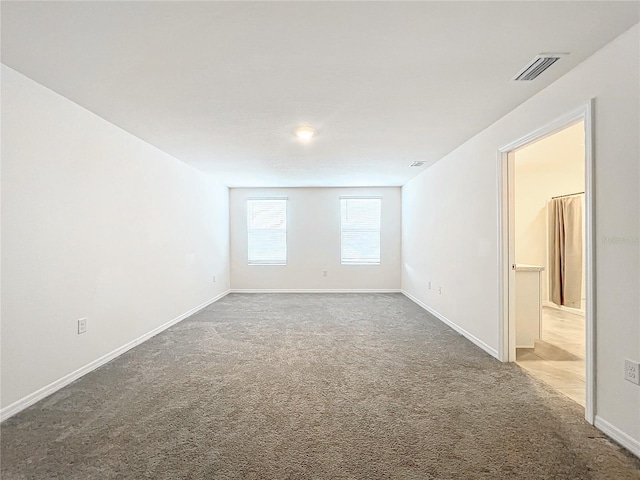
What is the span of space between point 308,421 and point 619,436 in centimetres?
183

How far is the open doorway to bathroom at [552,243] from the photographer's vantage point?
151 inches

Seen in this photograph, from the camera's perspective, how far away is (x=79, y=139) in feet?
9.89

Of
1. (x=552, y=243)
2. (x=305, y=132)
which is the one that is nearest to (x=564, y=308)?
(x=552, y=243)

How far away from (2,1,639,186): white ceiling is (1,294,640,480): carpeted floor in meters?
2.33

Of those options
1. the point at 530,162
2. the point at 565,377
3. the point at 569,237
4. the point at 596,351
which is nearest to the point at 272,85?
the point at 596,351

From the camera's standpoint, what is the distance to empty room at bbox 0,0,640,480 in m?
1.87

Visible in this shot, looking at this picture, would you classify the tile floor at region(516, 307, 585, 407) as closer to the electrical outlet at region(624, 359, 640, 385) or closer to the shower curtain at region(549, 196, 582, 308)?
the electrical outlet at region(624, 359, 640, 385)

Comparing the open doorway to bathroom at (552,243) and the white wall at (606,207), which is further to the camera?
the open doorway to bathroom at (552,243)

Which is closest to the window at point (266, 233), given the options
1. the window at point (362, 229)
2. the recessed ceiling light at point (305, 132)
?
the window at point (362, 229)

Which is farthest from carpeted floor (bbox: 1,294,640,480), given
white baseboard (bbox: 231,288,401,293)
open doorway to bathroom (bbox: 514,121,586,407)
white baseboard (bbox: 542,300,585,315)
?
white baseboard (bbox: 231,288,401,293)

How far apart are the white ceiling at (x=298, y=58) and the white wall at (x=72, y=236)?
28 centimetres

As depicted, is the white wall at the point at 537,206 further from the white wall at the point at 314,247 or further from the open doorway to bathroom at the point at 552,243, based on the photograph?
the white wall at the point at 314,247

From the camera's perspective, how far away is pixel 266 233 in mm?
7812

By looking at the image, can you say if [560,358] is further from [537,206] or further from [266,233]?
[266,233]
